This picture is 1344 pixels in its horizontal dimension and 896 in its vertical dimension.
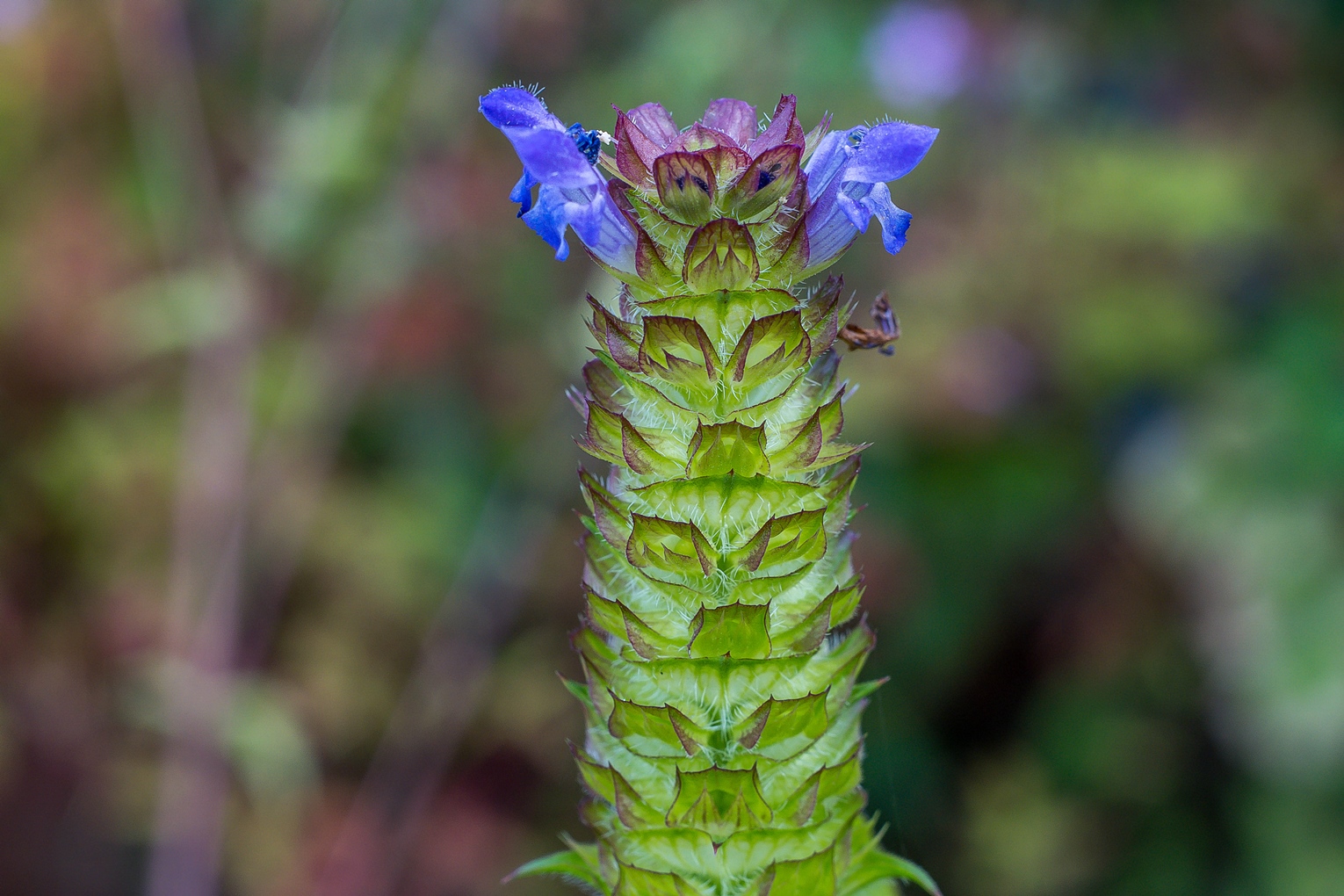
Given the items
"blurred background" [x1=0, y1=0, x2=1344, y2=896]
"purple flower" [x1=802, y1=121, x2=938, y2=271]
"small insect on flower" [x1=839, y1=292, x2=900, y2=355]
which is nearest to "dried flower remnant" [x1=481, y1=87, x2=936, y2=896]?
"purple flower" [x1=802, y1=121, x2=938, y2=271]

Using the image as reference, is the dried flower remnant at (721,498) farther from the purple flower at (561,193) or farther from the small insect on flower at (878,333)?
the small insect on flower at (878,333)

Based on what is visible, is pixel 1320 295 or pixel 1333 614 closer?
pixel 1333 614

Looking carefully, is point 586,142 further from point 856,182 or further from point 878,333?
point 878,333

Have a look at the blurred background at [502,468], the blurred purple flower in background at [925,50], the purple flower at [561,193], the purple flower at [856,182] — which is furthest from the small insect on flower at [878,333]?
the blurred purple flower in background at [925,50]

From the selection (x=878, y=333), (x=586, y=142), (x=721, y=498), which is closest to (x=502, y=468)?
(x=878, y=333)

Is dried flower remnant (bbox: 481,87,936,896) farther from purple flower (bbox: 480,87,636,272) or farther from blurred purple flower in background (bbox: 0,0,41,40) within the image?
blurred purple flower in background (bbox: 0,0,41,40)

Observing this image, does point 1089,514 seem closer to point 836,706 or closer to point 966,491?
point 966,491

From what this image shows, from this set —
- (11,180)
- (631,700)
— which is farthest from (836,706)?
(11,180)

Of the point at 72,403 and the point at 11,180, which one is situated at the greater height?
the point at 11,180
